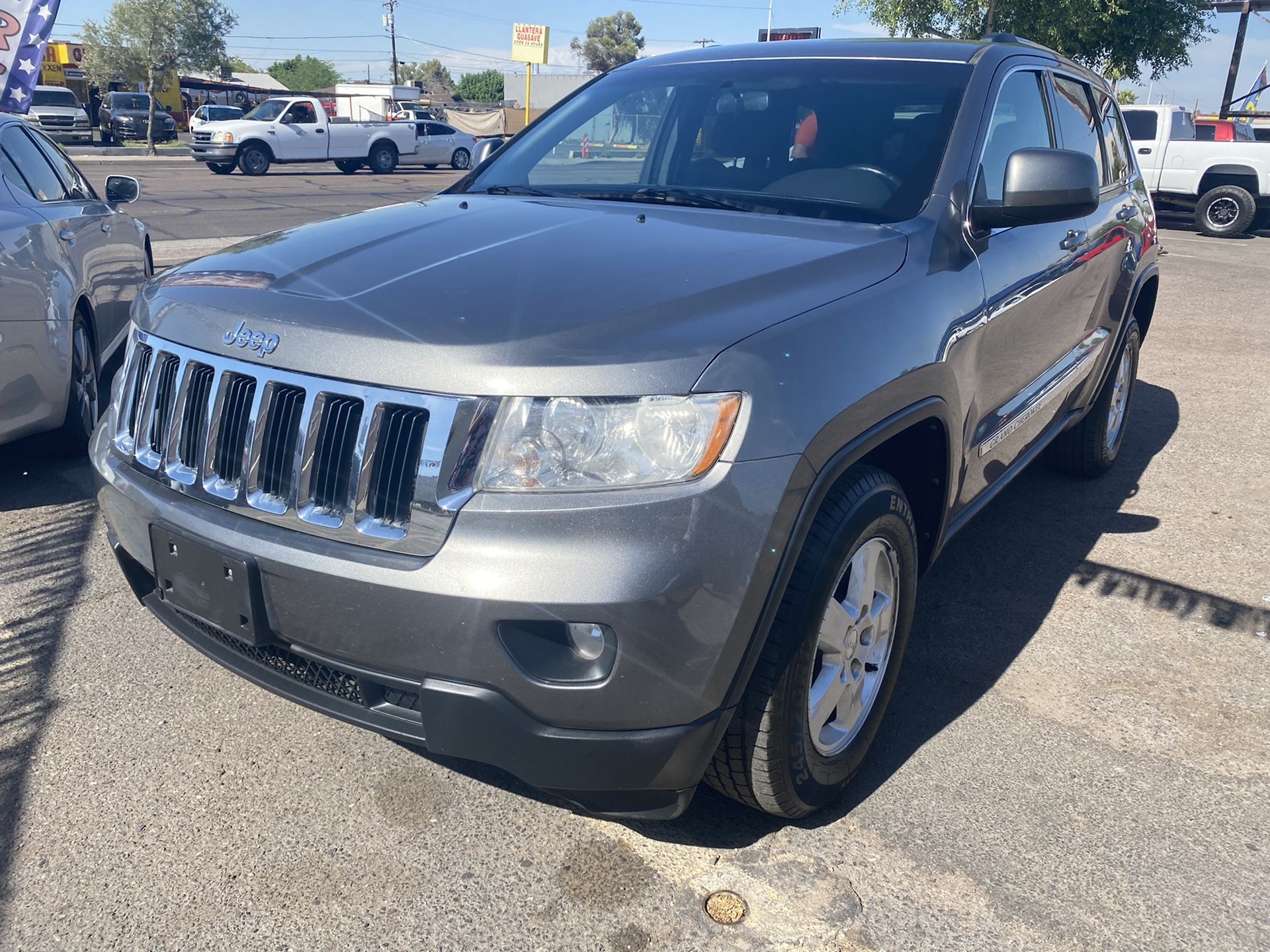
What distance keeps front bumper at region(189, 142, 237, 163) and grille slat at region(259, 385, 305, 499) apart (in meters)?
24.0

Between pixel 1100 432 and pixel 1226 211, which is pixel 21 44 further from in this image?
pixel 1226 211

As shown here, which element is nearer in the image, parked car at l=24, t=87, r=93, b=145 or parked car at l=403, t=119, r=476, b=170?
parked car at l=403, t=119, r=476, b=170

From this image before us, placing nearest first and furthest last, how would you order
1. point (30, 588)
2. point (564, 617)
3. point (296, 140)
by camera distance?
1. point (564, 617)
2. point (30, 588)
3. point (296, 140)

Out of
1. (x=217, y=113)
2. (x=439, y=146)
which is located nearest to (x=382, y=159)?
(x=439, y=146)

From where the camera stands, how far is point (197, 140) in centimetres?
2347

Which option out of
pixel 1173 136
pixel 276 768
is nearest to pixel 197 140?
pixel 1173 136

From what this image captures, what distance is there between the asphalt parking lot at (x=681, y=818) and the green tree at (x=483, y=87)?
348 ft

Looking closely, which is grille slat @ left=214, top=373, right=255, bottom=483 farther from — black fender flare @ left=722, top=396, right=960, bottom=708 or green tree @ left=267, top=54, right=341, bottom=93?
green tree @ left=267, top=54, right=341, bottom=93

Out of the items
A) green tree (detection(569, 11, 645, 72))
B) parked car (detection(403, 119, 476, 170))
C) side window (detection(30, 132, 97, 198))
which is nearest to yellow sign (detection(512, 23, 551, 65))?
parked car (detection(403, 119, 476, 170))

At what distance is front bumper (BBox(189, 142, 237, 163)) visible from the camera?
921 inches

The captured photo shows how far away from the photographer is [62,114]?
112 ft

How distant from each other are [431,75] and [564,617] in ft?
423

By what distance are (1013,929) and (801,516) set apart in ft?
3.27

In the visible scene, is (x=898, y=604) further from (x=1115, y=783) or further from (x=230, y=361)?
(x=230, y=361)
